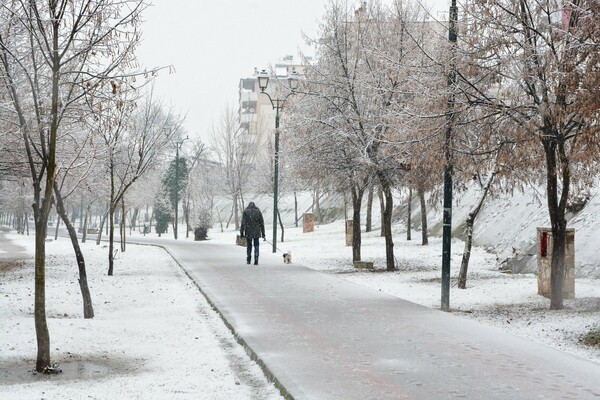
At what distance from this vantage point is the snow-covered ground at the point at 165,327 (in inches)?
287

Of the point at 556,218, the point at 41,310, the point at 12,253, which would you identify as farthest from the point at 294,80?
the point at 41,310

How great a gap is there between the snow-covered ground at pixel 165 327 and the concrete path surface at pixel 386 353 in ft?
1.34

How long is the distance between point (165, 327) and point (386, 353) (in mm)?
3450

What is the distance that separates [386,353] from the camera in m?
8.85

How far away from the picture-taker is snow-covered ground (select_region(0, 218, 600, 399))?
730cm

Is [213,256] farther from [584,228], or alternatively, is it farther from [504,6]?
[504,6]

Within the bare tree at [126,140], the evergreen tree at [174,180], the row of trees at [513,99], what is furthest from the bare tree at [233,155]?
the row of trees at [513,99]

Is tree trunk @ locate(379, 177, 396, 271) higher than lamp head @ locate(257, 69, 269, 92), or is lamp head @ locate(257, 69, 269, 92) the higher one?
lamp head @ locate(257, 69, 269, 92)

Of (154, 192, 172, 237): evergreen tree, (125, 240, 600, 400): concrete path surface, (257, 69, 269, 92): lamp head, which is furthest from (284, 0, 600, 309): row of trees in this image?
(154, 192, 172, 237): evergreen tree

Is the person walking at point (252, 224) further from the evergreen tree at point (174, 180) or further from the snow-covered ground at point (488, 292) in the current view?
the evergreen tree at point (174, 180)

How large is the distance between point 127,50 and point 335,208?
57.2 metres

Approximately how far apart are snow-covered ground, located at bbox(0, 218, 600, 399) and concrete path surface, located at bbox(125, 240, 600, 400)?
408mm

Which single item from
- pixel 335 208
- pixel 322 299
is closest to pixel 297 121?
pixel 322 299

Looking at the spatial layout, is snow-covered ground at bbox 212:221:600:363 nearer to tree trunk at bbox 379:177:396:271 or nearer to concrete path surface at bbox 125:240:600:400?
tree trunk at bbox 379:177:396:271
